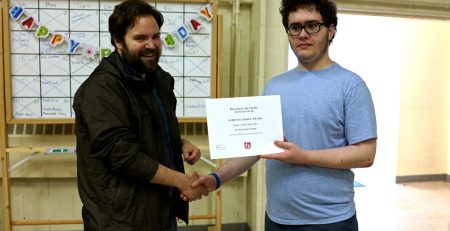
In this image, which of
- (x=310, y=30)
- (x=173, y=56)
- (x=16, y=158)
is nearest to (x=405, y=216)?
(x=173, y=56)

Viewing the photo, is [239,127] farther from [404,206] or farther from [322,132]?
[404,206]

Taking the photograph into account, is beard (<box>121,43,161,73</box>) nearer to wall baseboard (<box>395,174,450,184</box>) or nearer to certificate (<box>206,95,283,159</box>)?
certificate (<box>206,95,283,159</box>)

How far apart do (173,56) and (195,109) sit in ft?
1.29

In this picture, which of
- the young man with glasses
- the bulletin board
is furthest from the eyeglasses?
the bulletin board

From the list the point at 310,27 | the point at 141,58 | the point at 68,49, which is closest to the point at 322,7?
the point at 310,27

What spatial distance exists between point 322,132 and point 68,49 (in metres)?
1.88

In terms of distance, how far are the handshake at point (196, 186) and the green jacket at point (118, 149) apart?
0.10 metres

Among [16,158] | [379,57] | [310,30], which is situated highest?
[379,57]

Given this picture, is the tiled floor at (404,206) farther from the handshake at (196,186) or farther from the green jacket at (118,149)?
the green jacket at (118,149)

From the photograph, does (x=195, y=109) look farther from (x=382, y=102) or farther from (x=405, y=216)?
(x=382, y=102)

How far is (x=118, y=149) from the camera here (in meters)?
1.22

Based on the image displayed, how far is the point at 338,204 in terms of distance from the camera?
119 cm

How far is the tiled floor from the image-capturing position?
3164mm

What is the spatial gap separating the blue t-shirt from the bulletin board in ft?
4.49
